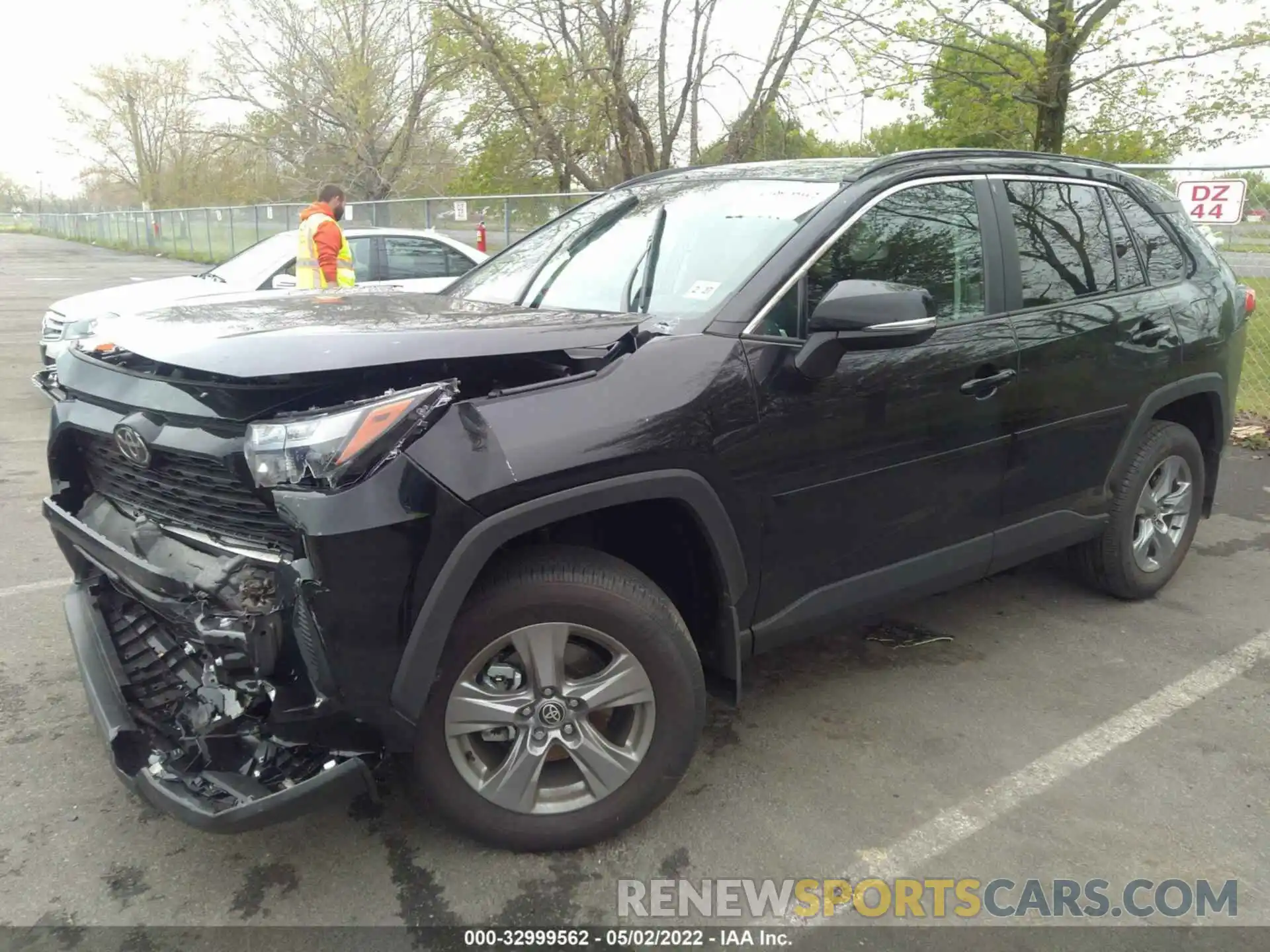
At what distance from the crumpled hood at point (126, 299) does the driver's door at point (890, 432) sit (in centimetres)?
597

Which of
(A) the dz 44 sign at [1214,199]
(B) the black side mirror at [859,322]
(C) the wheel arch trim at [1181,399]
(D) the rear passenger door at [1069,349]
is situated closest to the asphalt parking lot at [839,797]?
(D) the rear passenger door at [1069,349]

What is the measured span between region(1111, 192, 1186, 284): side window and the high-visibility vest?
20.0 feet

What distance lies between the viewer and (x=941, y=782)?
9.87 feet

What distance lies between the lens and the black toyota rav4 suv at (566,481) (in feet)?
7.32

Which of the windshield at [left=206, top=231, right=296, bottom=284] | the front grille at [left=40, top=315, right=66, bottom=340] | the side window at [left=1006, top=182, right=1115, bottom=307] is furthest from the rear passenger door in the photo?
the front grille at [left=40, top=315, right=66, bottom=340]

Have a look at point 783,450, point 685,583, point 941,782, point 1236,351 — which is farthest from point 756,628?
point 1236,351

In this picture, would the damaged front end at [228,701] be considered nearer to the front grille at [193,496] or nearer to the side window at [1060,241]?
the front grille at [193,496]

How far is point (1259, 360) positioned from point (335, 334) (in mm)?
9426

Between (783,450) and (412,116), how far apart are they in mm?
22576

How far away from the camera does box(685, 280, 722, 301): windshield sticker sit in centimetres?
299

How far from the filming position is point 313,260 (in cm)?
827

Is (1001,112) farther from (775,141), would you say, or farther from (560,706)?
(560,706)

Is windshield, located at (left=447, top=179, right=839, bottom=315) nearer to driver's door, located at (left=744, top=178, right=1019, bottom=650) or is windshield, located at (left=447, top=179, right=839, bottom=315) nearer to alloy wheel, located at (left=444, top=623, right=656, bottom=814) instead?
driver's door, located at (left=744, top=178, right=1019, bottom=650)

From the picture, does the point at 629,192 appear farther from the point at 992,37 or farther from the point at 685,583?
the point at 992,37
